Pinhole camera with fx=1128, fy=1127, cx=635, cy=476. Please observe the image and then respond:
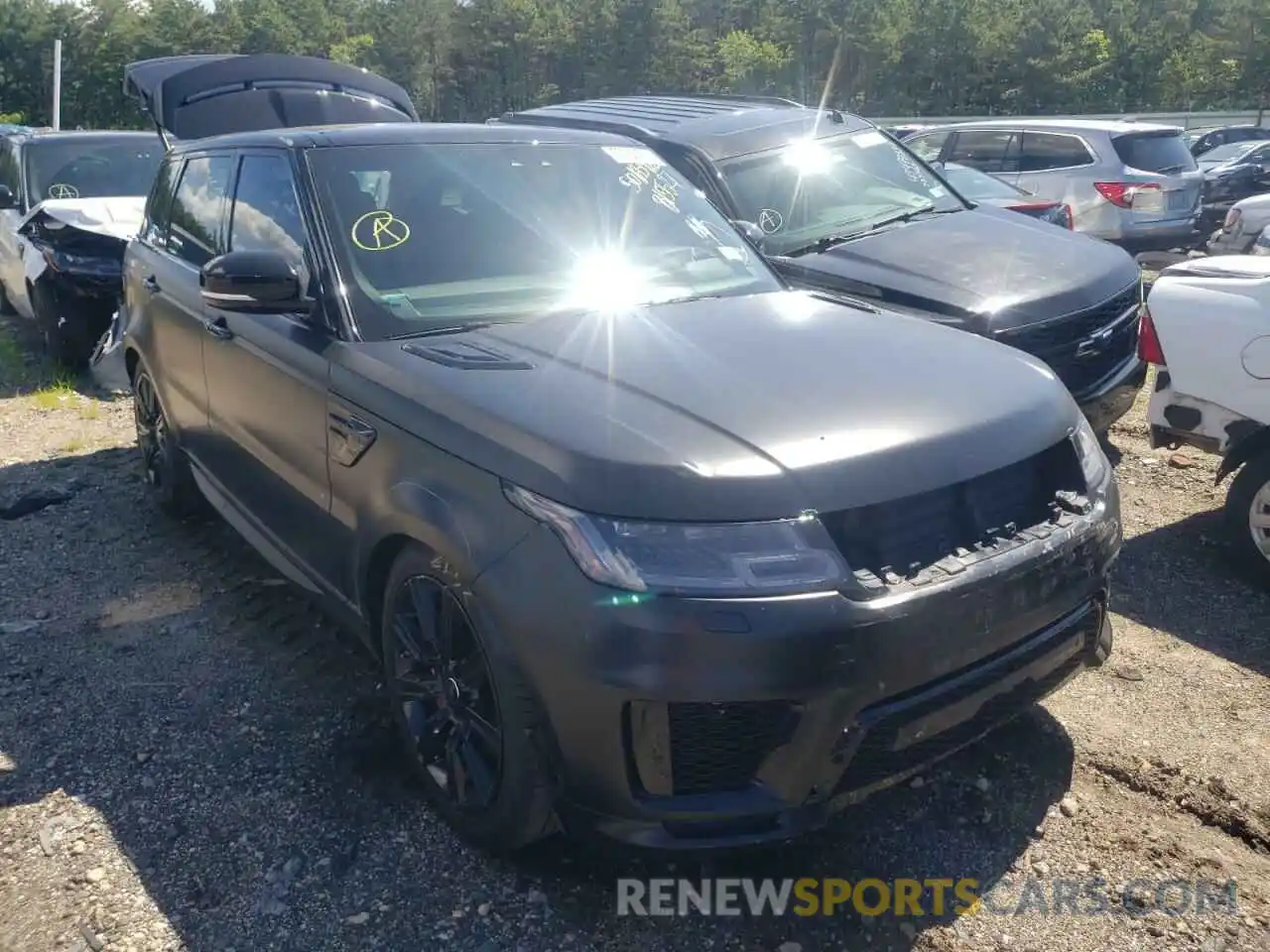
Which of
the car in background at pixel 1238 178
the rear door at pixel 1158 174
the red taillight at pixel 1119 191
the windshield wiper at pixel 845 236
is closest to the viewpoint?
the windshield wiper at pixel 845 236

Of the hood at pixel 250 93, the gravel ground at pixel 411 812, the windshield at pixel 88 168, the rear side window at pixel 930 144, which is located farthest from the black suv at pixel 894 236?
the rear side window at pixel 930 144

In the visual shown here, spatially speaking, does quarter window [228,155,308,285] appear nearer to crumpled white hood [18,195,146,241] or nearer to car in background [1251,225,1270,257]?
crumpled white hood [18,195,146,241]

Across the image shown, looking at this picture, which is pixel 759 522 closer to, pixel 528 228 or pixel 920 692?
Result: pixel 920 692

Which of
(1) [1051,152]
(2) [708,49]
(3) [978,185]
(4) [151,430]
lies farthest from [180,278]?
(2) [708,49]

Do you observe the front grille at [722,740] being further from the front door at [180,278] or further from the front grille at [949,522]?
the front door at [180,278]

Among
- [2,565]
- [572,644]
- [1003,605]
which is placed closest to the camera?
[572,644]

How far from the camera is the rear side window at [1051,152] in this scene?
37.7 feet

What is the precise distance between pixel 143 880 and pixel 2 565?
2656mm

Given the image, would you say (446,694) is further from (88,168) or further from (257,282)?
(88,168)

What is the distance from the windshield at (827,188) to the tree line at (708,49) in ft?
116

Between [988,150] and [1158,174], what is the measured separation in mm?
1726

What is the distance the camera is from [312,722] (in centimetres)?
361

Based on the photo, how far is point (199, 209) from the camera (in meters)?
4.58

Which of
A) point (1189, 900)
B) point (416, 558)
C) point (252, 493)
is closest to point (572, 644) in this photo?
point (416, 558)
